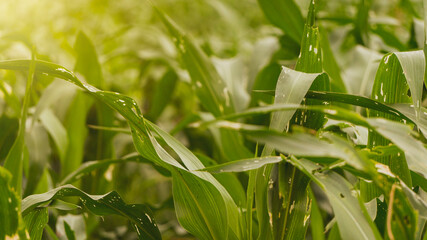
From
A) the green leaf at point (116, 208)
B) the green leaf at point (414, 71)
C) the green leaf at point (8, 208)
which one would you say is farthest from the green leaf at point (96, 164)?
the green leaf at point (414, 71)

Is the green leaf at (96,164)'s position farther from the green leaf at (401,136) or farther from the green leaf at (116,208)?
the green leaf at (401,136)

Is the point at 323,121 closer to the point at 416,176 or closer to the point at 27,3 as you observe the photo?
the point at 416,176

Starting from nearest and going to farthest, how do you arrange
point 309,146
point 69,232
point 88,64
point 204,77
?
point 309,146
point 69,232
point 204,77
point 88,64

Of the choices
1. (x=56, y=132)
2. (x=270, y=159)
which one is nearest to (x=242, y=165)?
(x=270, y=159)

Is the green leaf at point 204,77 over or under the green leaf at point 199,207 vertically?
Result: over

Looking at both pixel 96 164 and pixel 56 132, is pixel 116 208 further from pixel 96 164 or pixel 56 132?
pixel 56 132
